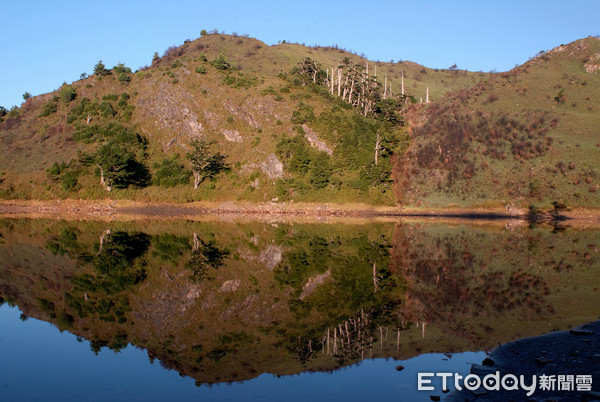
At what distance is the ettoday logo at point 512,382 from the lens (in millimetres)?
8969

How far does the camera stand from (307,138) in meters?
78.2

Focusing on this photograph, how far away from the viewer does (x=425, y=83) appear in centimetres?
14450

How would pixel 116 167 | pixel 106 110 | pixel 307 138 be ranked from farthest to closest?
pixel 106 110 < pixel 307 138 < pixel 116 167

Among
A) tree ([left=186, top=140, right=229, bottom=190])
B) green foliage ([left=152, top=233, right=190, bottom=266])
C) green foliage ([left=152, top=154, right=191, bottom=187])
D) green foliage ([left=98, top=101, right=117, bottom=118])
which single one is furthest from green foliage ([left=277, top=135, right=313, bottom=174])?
green foliage ([left=152, top=233, right=190, bottom=266])

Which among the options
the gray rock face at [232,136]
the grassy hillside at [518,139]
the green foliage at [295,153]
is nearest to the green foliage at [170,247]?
the green foliage at [295,153]

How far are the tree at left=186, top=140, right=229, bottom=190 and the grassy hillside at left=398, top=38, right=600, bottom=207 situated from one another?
102 feet

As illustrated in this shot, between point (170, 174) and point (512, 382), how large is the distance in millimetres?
71030

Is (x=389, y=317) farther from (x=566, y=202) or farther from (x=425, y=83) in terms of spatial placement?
(x=425, y=83)

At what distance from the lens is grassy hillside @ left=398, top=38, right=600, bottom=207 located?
66.8 m

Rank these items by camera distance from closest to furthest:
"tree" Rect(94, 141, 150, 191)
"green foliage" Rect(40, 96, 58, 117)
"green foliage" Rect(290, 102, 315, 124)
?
"tree" Rect(94, 141, 150, 191) → "green foliage" Rect(290, 102, 315, 124) → "green foliage" Rect(40, 96, 58, 117)

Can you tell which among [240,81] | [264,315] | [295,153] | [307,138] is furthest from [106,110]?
[264,315]

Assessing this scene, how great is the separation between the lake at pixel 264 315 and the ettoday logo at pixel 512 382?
20.0 inches

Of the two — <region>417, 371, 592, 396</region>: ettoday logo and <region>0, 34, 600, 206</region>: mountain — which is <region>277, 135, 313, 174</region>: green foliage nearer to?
<region>0, 34, 600, 206</region>: mountain

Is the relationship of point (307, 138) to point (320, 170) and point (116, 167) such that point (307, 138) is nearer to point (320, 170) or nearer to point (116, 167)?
point (320, 170)
